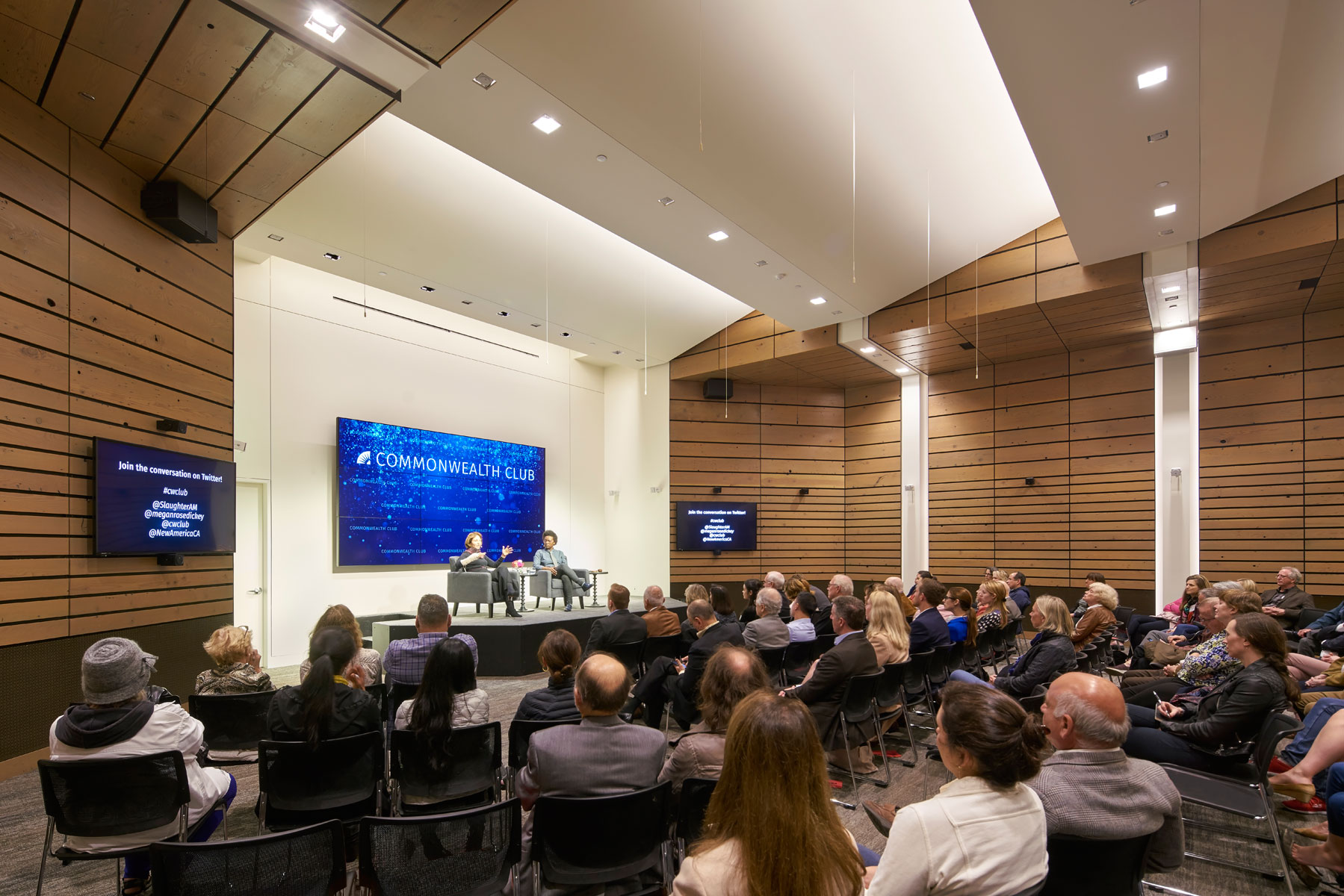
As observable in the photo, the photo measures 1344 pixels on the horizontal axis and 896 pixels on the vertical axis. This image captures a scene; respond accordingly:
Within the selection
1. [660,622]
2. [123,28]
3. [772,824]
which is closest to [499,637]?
[660,622]

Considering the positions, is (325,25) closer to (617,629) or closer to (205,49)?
(205,49)

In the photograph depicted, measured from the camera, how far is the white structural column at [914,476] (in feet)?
39.3

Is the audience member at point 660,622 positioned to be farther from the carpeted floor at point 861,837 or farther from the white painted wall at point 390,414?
the white painted wall at point 390,414

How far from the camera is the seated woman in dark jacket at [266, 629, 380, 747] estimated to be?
102 inches

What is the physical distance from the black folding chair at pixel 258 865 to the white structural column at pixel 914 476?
11.1 meters

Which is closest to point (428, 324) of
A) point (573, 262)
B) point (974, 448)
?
point (573, 262)

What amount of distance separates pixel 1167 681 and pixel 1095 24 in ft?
12.6

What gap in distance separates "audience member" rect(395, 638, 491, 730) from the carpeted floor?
1426 mm

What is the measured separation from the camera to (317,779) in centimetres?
259

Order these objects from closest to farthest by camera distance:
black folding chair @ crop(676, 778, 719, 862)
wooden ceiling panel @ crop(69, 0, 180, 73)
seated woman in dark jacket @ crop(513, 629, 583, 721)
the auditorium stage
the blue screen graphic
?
1. black folding chair @ crop(676, 778, 719, 862)
2. seated woman in dark jacket @ crop(513, 629, 583, 721)
3. wooden ceiling panel @ crop(69, 0, 180, 73)
4. the auditorium stage
5. the blue screen graphic

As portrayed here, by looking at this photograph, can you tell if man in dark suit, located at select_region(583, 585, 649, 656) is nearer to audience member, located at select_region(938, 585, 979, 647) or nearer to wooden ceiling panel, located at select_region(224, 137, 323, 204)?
audience member, located at select_region(938, 585, 979, 647)

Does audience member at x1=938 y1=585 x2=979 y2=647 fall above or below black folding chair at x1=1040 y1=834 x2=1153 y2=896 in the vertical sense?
below

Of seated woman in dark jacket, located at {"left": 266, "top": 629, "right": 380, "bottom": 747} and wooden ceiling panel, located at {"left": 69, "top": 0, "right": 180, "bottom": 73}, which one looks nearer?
seated woman in dark jacket, located at {"left": 266, "top": 629, "right": 380, "bottom": 747}

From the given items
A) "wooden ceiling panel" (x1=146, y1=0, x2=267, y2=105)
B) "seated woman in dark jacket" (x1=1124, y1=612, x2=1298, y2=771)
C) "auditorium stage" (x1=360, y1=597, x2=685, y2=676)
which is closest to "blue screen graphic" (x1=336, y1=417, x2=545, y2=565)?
"auditorium stage" (x1=360, y1=597, x2=685, y2=676)
